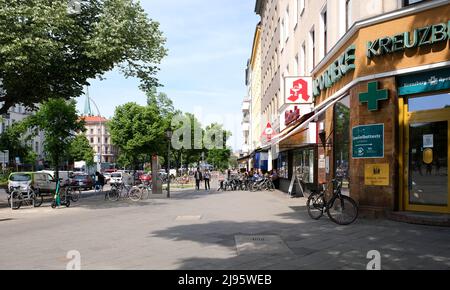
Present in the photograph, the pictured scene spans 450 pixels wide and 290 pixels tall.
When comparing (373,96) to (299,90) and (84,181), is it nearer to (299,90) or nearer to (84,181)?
(299,90)

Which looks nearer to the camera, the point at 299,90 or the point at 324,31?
the point at 324,31

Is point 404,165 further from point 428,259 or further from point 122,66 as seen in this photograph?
point 122,66

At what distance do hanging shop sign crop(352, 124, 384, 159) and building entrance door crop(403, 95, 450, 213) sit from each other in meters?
0.64

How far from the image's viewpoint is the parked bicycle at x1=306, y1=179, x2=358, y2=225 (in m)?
11.4

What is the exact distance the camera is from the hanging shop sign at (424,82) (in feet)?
36.0

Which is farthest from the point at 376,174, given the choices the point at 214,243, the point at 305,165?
the point at 305,165

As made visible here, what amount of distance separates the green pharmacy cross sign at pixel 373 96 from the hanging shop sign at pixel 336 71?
3.78ft

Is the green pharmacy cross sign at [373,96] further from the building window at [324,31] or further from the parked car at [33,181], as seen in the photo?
the parked car at [33,181]

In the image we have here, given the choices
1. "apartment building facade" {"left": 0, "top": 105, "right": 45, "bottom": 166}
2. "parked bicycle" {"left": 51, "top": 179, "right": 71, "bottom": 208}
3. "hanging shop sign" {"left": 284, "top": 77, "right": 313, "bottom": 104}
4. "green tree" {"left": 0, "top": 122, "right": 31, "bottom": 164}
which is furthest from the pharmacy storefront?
"apartment building facade" {"left": 0, "top": 105, "right": 45, "bottom": 166}

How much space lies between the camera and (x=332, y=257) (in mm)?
7480

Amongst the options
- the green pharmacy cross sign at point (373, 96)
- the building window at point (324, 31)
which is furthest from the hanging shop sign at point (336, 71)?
the building window at point (324, 31)

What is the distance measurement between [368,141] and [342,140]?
9.51 ft

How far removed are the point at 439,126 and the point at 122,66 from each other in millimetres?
15119

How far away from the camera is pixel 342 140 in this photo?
49.8 feet
